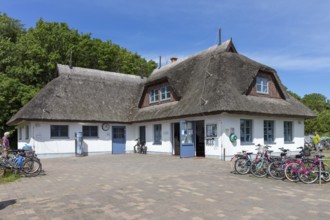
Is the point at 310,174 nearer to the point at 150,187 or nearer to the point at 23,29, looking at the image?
the point at 150,187

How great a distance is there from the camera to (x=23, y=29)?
4022cm

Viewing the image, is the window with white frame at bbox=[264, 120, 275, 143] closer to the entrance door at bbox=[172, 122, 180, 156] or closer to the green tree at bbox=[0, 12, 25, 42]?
the entrance door at bbox=[172, 122, 180, 156]

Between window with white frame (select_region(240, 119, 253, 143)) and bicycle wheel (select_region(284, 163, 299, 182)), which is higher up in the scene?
window with white frame (select_region(240, 119, 253, 143))

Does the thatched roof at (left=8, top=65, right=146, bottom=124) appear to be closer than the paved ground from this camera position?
No

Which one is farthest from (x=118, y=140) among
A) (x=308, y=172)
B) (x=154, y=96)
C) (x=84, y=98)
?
(x=308, y=172)

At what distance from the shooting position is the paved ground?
6.24m

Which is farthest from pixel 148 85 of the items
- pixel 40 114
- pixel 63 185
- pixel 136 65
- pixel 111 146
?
pixel 136 65

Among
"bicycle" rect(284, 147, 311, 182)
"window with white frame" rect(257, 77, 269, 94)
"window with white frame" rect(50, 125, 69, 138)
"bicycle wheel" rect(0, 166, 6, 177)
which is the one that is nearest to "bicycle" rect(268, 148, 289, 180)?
"bicycle" rect(284, 147, 311, 182)

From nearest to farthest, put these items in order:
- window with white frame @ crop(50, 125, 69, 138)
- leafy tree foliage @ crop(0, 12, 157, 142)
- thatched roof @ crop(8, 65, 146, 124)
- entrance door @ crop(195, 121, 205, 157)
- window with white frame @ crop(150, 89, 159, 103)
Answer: thatched roof @ crop(8, 65, 146, 124), window with white frame @ crop(50, 125, 69, 138), entrance door @ crop(195, 121, 205, 157), window with white frame @ crop(150, 89, 159, 103), leafy tree foliage @ crop(0, 12, 157, 142)

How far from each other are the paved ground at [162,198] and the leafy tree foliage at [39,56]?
1961 centimetres

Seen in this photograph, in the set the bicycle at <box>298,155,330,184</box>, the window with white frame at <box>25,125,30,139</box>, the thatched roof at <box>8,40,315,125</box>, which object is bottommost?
the bicycle at <box>298,155,330,184</box>

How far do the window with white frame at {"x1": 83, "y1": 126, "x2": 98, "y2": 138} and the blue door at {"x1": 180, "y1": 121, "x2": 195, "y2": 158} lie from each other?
292 inches

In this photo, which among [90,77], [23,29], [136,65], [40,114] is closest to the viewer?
[40,114]

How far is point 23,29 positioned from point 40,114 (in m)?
24.7
